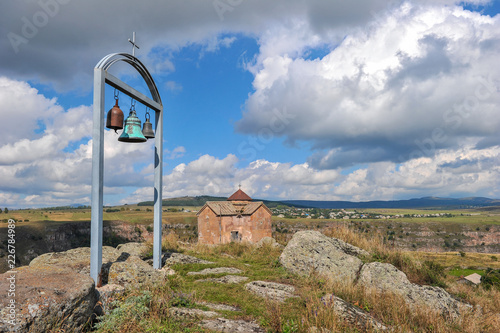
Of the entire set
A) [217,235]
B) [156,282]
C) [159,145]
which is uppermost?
[159,145]

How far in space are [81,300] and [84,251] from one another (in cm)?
546

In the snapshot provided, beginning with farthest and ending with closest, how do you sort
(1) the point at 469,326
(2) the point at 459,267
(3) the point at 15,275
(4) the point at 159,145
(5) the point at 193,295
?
(2) the point at 459,267, (4) the point at 159,145, (5) the point at 193,295, (1) the point at 469,326, (3) the point at 15,275

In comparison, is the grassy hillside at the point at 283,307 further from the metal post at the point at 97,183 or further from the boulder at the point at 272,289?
the metal post at the point at 97,183

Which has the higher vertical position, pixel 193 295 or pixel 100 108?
pixel 100 108

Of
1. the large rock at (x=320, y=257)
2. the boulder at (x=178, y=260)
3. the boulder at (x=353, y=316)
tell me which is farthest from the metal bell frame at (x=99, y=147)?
the large rock at (x=320, y=257)

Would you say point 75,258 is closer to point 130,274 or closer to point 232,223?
point 130,274

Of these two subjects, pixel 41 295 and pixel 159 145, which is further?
pixel 159 145

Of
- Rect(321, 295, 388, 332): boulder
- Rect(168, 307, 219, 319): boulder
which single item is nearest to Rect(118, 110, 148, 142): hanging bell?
Rect(168, 307, 219, 319): boulder

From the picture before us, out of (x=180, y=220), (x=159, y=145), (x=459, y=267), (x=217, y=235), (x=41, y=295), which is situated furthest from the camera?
(x=180, y=220)

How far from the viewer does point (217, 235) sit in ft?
98.9

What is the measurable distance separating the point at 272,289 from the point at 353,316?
7.37 ft

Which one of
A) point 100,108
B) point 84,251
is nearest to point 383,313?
point 100,108

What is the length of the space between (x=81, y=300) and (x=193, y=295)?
95.5 inches

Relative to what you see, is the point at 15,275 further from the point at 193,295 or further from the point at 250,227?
the point at 250,227
